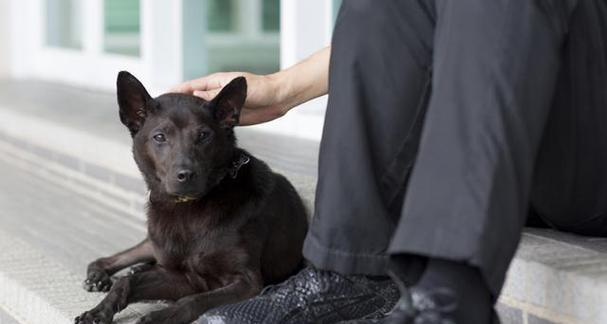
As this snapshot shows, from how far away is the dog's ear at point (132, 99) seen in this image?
2240 mm

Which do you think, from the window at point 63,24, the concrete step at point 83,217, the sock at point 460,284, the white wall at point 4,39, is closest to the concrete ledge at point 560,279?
the concrete step at point 83,217

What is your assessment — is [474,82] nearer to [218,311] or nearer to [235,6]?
[218,311]

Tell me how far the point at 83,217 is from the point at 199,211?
144cm

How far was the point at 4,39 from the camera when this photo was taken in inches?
263

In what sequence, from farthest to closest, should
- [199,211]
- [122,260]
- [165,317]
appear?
1. [122,260]
2. [199,211]
3. [165,317]

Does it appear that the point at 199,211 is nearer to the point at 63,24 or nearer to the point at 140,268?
the point at 140,268

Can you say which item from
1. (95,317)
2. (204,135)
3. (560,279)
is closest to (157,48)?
(204,135)

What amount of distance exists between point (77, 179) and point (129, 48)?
204 centimetres

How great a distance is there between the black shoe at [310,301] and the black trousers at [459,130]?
0.14 meters

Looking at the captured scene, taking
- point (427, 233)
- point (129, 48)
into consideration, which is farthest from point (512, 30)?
point (129, 48)

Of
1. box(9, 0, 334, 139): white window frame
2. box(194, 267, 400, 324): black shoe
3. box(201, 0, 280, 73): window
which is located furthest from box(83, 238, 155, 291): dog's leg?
box(201, 0, 280, 73): window

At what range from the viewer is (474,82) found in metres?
1.42

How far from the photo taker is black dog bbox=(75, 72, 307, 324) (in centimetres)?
219

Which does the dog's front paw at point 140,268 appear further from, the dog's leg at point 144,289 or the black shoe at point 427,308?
the black shoe at point 427,308
